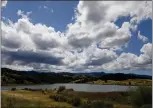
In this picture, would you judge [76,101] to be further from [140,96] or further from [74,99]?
[140,96]

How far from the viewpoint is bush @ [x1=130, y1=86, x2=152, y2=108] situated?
8.71ft

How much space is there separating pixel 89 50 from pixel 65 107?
47 centimetres

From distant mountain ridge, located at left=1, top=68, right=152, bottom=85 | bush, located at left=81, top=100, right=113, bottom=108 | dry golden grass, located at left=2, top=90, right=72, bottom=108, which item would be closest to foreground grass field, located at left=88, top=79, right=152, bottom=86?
distant mountain ridge, located at left=1, top=68, right=152, bottom=85

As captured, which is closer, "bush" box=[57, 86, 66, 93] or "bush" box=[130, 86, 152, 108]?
"bush" box=[130, 86, 152, 108]

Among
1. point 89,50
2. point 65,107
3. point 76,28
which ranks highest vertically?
point 76,28

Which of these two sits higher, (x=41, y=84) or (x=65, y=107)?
(x=41, y=84)

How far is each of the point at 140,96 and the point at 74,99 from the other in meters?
0.50

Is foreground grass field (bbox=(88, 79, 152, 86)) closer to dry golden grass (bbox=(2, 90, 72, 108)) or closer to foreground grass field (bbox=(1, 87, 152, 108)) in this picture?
foreground grass field (bbox=(1, 87, 152, 108))

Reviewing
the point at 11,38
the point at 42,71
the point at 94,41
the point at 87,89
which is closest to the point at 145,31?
the point at 94,41

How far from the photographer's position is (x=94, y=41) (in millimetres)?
2715

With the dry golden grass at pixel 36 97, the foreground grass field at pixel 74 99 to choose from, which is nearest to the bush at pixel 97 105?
the foreground grass field at pixel 74 99

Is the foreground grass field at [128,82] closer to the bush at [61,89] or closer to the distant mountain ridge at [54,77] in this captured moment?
the distant mountain ridge at [54,77]

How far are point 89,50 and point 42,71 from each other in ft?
1.27

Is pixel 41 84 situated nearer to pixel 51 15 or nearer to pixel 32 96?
pixel 32 96
